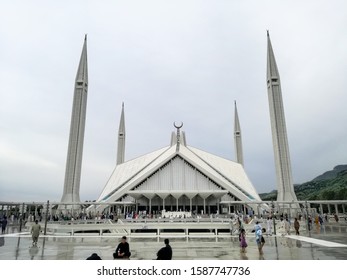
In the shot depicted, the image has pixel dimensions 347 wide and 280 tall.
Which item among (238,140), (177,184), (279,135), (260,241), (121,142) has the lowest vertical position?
(260,241)

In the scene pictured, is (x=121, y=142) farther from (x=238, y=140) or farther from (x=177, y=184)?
(x=177, y=184)

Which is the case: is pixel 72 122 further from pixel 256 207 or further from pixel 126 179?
pixel 256 207

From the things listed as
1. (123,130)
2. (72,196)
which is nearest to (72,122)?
(72,196)

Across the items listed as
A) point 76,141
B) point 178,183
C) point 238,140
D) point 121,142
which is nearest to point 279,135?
point 178,183

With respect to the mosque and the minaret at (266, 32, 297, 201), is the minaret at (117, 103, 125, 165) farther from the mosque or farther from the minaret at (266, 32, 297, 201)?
the minaret at (266, 32, 297, 201)

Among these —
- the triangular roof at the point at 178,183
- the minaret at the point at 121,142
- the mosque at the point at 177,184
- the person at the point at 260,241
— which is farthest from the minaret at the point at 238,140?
the person at the point at 260,241

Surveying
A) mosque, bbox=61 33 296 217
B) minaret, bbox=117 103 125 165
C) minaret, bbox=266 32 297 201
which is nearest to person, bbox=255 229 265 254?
mosque, bbox=61 33 296 217
